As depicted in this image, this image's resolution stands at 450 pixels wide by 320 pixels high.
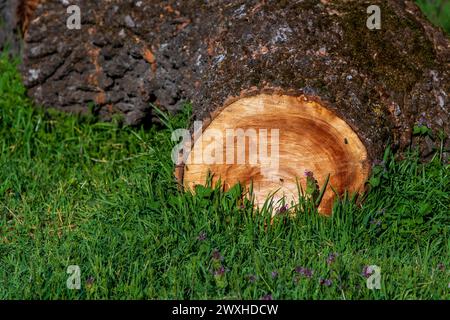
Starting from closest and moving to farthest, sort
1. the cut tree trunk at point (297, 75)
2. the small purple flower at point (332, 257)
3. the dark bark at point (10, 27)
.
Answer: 1. the small purple flower at point (332, 257)
2. the cut tree trunk at point (297, 75)
3. the dark bark at point (10, 27)

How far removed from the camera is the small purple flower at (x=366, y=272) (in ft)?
13.3

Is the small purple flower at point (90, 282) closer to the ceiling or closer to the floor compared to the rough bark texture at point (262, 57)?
closer to the floor

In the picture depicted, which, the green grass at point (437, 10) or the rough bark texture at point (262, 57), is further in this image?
the green grass at point (437, 10)

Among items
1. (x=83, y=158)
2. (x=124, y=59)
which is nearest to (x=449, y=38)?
(x=124, y=59)

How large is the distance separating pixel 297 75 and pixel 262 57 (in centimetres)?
26

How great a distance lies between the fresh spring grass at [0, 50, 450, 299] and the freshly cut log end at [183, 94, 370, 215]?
117 mm

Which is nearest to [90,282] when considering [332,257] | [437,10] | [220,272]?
[220,272]

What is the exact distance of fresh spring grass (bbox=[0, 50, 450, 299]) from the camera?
4.07 meters

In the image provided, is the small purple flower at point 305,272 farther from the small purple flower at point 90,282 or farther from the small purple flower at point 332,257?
the small purple flower at point 90,282

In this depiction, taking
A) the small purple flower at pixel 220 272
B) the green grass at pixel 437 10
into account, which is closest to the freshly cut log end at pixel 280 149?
the small purple flower at pixel 220 272

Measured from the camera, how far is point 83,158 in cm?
562

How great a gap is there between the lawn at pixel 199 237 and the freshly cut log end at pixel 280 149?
0.37 feet
